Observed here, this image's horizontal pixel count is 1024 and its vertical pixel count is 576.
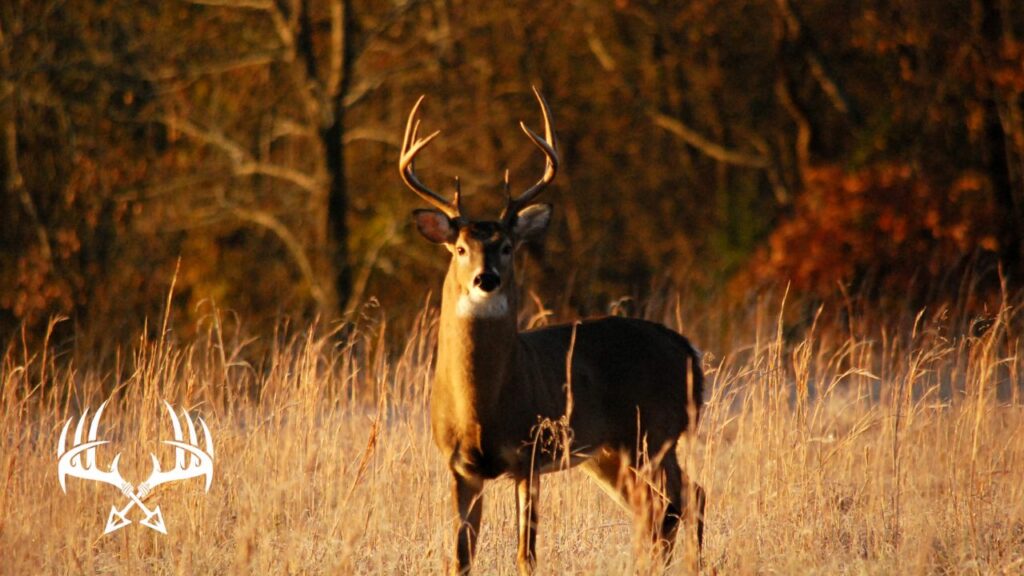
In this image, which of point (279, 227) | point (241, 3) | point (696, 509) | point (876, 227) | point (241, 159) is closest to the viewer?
point (696, 509)

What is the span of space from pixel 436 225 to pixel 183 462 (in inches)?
56.2

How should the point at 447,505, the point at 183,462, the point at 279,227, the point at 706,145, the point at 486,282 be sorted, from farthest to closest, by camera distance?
the point at 706,145 → the point at 279,227 → the point at 447,505 → the point at 183,462 → the point at 486,282

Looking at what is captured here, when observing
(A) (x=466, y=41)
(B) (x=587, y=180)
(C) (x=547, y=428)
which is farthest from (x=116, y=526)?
(B) (x=587, y=180)

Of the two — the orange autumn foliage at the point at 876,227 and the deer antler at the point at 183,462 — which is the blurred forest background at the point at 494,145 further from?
the deer antler at the point at 183,462

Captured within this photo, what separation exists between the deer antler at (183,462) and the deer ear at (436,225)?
117 centimetres

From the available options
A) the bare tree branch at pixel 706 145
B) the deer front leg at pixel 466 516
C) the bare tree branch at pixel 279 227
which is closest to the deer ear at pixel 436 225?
the deer front leg at pixel 466 516

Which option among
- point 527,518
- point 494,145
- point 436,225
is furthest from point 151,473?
point 494,145

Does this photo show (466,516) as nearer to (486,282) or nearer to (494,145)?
(486,282)

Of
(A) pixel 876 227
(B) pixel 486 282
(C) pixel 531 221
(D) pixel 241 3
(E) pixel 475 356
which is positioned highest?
(D) pixel 241 3

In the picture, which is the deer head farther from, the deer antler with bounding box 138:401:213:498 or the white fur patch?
the deer antler with bounding box 138:401:213:498

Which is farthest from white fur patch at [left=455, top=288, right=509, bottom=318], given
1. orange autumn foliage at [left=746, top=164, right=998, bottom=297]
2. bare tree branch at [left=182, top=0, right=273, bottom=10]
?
A: bare tree branch at [left=182, top=0, right=273, bottom=10]

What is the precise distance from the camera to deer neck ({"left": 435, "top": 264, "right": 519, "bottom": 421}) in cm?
539

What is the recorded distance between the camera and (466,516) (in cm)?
547

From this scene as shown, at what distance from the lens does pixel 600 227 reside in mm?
18500
